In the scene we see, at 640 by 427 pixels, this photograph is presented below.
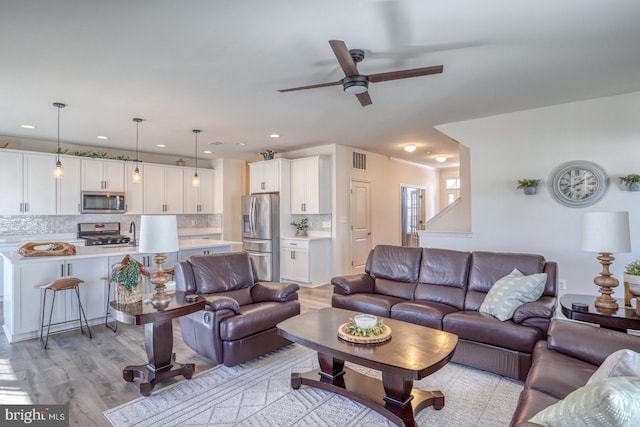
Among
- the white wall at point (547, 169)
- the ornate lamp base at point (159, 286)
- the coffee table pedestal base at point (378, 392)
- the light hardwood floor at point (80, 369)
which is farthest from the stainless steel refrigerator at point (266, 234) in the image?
the coffee table pedestal base at point (378, 392)

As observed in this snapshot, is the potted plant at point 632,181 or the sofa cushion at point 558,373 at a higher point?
the potted plant at point 632,181

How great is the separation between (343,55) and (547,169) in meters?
3.55

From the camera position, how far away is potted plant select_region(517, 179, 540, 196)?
14.6ft

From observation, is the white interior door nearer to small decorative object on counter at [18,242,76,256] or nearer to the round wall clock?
the round wall clock

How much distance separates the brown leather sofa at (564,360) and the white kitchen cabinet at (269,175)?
5.33m

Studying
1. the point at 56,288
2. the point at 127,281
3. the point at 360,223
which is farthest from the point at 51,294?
the point at 360,223

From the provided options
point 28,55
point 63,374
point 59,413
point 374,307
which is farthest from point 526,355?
point 28,55

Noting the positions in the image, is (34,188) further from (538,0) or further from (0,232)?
(538,0)

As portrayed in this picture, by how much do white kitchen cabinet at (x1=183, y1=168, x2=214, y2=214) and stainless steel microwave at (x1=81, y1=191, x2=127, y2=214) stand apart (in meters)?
1.33

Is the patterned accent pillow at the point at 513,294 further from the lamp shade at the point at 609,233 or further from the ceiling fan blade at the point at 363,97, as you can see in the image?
the ceiling fan blade at the point at 363,97

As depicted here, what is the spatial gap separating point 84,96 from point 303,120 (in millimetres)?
2614

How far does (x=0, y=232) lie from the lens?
570cm

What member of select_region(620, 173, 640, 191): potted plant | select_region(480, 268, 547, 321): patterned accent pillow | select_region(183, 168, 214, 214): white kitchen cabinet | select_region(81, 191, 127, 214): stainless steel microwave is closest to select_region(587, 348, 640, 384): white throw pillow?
select_region(480, 268, 547, 321): patterned accent pillow

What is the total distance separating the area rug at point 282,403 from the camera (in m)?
2.20
